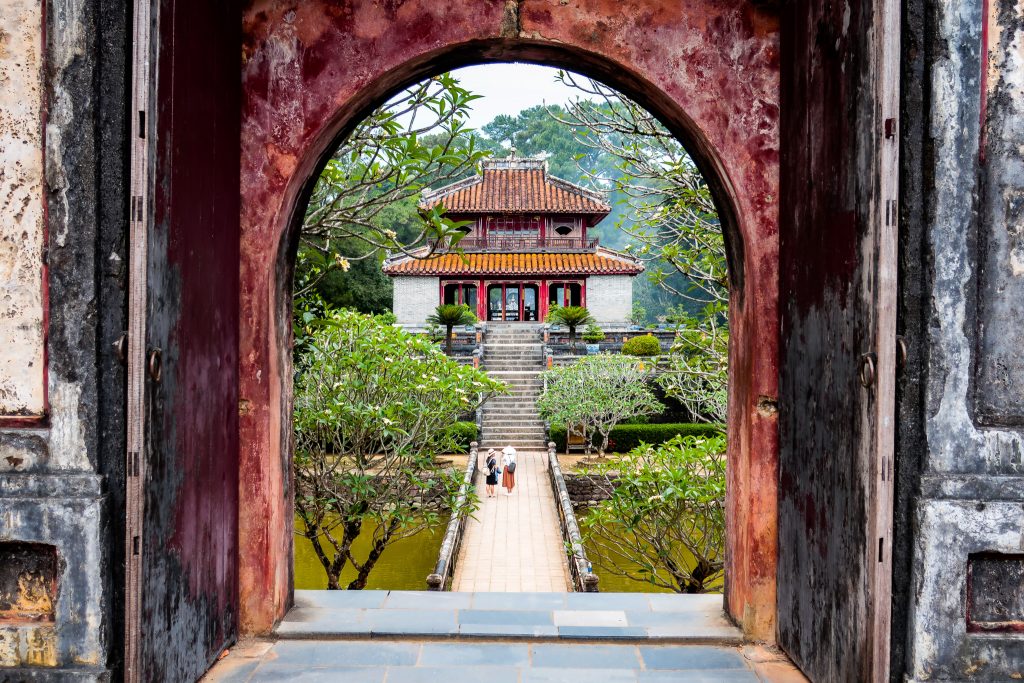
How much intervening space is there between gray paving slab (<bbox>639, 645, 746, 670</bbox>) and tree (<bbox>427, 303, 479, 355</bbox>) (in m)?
19.4

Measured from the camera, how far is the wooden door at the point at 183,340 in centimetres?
203

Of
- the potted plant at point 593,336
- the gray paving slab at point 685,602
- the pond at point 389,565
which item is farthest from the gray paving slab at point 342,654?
the potted plant at point 593,336

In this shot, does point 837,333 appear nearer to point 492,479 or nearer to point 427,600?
point 427,600

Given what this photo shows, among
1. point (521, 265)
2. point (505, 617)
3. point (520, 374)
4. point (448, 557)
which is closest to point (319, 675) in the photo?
point (505, 617)

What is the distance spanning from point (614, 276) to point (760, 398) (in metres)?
24.4

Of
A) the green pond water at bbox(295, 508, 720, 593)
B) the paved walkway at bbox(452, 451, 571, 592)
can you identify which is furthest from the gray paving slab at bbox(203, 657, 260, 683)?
the green pond water at bbox(295, 508, 720, 593)

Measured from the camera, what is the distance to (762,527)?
2936 mm

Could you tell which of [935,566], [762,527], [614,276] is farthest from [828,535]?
[614,276]

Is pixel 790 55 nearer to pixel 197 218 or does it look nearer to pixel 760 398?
pixel 760 398

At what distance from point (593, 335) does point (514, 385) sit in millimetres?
3430

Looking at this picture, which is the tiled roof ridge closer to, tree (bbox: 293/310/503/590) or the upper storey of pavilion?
the upper storey of pavilion

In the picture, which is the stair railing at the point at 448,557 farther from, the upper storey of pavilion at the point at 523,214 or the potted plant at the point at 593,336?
the upper storey of pavilion at the point at 523,214

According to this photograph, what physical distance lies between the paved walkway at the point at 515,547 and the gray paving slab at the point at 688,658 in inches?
189

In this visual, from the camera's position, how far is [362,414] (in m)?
5.58
